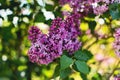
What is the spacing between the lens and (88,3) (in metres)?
2.24

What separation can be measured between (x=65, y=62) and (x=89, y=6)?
0.54m

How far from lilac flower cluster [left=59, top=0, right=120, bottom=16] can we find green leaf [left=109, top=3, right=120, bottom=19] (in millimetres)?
40

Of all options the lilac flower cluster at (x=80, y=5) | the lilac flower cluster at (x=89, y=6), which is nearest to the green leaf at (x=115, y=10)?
the lilac flower cluster at (x=89, y=6)

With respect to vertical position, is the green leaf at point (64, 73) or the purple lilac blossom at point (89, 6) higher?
the purple lilac blossom at point (89, 6)

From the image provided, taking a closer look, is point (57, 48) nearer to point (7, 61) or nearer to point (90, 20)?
point (90, 20)

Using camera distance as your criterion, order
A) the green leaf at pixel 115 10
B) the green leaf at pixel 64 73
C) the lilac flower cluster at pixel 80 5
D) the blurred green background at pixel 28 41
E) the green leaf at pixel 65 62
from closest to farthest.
→ the green leaf at pixel 65 62, the green leaf at pixel 64 73, the green leaf at pixel 115 10, the lilac flower cluster at pixel 80 5, the blurred green background at pixel 28 41

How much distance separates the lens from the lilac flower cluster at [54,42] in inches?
76.9

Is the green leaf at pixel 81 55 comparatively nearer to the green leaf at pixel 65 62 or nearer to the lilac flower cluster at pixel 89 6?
the green leaf at pixel 65 62

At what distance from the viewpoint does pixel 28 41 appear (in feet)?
10.5

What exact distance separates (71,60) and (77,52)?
13 centimetres

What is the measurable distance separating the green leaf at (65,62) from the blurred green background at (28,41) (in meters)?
0.41

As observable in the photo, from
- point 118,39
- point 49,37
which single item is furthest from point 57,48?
point 118,39

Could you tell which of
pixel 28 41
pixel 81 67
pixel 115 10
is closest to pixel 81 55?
pixel 81 67

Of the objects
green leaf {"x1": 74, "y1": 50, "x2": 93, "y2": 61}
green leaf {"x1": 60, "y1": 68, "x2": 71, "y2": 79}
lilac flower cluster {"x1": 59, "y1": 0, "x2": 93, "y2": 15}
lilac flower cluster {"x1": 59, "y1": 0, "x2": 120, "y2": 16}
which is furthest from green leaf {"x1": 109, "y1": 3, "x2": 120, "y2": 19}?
green leaf {"x1": 60, "y1": 68, "x2": 71, "y2": 79}
